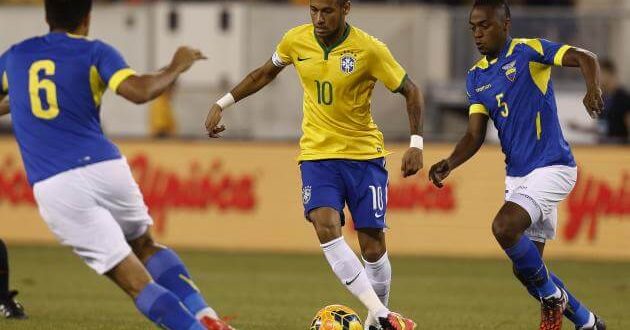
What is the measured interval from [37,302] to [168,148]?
6581 mm

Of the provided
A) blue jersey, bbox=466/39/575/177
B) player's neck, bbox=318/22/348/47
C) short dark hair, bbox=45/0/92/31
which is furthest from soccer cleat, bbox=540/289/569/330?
short dark hair, bbox=45/0/92/31

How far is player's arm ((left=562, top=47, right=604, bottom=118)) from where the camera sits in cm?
902

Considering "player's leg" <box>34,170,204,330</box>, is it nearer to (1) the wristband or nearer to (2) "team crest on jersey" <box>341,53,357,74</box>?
(1) the wristband

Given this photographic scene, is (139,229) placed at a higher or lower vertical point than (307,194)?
higher

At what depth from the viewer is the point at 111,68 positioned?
7.73m

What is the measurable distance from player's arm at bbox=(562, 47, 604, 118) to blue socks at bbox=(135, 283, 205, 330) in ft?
10.4

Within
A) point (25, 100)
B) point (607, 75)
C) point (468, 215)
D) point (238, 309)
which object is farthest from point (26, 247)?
point (25, 100)

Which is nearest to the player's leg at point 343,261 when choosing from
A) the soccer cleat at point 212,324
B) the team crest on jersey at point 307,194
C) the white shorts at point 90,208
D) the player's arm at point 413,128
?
the team crest on jersey at point 307,194

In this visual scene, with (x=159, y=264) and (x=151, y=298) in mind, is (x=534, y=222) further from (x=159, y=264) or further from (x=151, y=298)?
(x=151, y=298)

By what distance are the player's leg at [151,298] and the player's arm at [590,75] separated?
10.3 ft

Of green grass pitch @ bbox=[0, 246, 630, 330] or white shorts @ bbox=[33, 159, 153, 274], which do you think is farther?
green grass pitch @ bbox=[0, 246, 630, 330]

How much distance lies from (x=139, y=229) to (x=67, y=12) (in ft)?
4.54

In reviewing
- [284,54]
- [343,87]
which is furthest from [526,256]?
[284,54]

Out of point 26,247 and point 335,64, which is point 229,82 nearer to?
point 26,247
